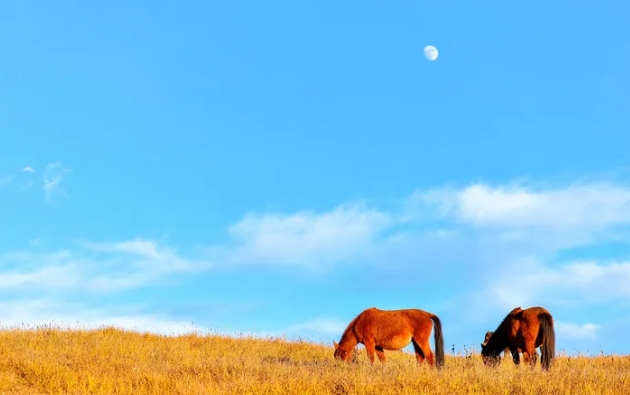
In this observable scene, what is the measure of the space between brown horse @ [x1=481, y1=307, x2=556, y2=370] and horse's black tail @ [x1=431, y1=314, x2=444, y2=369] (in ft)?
4.82

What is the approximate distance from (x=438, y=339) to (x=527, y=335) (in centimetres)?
277

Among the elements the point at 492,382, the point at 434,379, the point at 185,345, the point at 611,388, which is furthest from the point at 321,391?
the point at 185,345

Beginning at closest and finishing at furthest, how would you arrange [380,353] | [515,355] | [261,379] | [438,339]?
[261,379] < [438,339] < [380,353] < [515,355]

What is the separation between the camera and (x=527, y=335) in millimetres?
19828

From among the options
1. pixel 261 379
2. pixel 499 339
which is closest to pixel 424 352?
pixel 499 339

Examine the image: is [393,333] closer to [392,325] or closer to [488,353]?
[392,325]

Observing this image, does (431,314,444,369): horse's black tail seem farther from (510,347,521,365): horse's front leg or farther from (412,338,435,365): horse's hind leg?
(510,347,521,365): horse's front leg

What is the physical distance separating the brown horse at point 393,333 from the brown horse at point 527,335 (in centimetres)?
189

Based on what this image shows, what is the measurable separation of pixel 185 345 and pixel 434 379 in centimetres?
1211

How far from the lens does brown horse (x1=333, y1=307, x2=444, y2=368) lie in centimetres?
1930

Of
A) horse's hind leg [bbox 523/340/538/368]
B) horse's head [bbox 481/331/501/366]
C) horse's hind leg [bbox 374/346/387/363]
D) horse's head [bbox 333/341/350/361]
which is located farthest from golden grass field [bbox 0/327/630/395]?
horse's head [bbox 481/331/501/366]

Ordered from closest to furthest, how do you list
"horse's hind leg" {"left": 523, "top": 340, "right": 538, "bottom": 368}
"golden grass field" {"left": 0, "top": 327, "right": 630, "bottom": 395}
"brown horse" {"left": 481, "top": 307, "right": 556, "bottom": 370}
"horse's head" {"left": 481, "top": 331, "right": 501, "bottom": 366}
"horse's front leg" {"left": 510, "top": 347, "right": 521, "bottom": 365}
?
"golden grass field" {"left": 0, "top": 327, "right": 630, "bottom": 395}
"brown horse" {"left": 481, "top": 307, "right": 556, "bottom": 370}
"horse's hind leg" {"left": 523, "top": 340, "right": 538, "bottom": 368}
"horse's front leg" {"left": 510, "top": 347, "right": 521, "bottom": 365}
"horse's head" {"left": 481, "top": 331, "right": 501, "bottom": 366}

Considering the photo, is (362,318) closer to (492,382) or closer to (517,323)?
(517,323)

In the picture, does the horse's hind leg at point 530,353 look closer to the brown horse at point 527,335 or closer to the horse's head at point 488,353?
the brown horse at point 527,335
